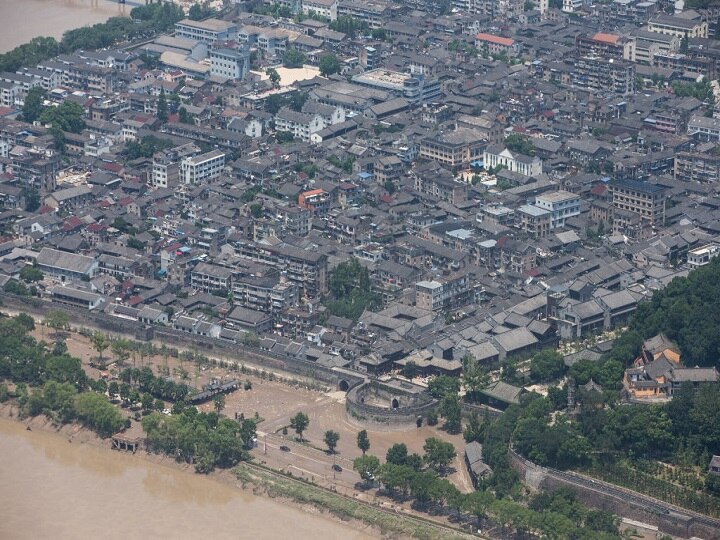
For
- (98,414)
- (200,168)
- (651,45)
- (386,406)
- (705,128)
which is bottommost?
(386,406)

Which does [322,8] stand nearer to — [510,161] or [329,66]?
[329,66]

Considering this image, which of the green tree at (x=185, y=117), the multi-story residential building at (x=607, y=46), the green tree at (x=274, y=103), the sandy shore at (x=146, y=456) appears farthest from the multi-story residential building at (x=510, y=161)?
the sandy shore at (x=146, y=456)

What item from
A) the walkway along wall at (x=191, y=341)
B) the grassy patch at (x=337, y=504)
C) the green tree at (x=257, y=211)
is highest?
the green tree at (x=257, y=211)

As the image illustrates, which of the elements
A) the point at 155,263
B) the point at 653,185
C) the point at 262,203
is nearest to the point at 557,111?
the point at 653,185

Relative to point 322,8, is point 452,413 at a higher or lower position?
lower

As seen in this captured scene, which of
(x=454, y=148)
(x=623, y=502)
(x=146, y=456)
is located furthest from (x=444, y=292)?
(x=623, y=502)

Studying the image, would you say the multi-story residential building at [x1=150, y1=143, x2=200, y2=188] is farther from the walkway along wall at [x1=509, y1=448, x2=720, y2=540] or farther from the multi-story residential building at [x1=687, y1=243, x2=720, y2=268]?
the walkway along wall at [x1=509, y1=448, x2=720, y2=540]

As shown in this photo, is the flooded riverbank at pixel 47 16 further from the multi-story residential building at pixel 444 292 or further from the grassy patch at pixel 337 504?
the grassy patch at pixel 337 504
